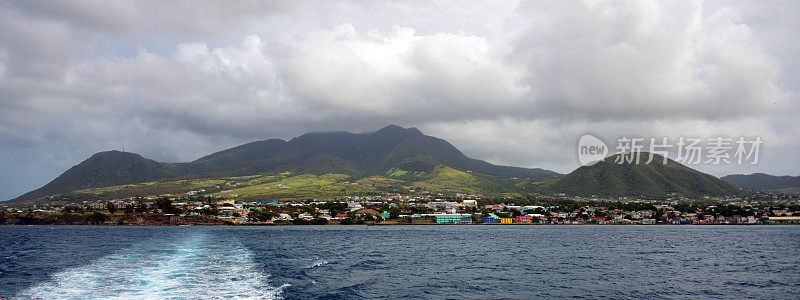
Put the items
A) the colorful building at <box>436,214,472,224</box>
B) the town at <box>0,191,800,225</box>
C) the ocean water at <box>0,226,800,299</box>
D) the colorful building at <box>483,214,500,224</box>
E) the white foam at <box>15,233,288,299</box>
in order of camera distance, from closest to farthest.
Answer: the white foam at <box>15,233,288,299</box>
the ocean water at <box>0,226,800,299</box>
the town at <box>0,191,800,225</box>
the colorful building at <box>436,214,472,224</box>
the colorful building at <box>483,214,500,224</box>

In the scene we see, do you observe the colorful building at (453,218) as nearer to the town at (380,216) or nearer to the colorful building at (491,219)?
the town at (380,216)

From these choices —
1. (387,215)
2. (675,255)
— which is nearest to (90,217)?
(387,215)

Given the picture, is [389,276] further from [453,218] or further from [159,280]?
[453,218]

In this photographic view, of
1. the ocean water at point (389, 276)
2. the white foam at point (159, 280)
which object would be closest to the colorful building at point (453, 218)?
the ocean water at point (389, 276)

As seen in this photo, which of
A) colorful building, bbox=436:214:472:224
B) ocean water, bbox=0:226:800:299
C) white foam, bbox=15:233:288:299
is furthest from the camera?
colorful building, bbox=436:214:472:224

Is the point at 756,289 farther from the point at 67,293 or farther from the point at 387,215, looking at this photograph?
the point at 387,215

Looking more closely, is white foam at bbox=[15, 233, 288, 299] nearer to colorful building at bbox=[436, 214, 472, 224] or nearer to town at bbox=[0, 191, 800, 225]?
town at bbox=[0, 191, 800, 225]

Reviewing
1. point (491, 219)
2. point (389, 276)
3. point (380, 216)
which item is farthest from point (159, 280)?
point (491, 219)

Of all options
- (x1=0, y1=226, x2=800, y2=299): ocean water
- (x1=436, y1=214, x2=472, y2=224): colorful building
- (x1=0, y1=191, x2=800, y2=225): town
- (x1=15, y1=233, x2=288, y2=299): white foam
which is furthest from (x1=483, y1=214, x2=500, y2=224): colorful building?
(x1=15, y1=233, x2=288, y2=299): white foam
